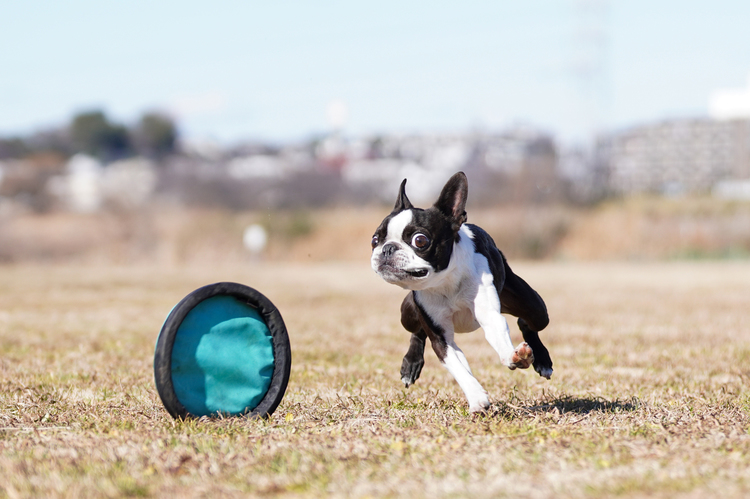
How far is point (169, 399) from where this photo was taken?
497 centimetres

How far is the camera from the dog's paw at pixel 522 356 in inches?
183

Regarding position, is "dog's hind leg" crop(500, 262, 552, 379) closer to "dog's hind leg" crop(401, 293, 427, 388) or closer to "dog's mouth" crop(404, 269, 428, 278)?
"dog's hind leg" crop(401, 293, 427, 388)

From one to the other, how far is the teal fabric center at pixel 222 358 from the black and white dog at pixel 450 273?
0.97 m

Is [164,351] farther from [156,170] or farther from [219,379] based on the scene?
[156,170]

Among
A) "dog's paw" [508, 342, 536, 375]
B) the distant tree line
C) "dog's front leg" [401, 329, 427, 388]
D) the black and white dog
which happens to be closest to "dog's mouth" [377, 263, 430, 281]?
the black and white dog

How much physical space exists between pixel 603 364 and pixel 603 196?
28.1m

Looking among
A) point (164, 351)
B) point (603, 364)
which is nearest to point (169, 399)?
point (164, 351)

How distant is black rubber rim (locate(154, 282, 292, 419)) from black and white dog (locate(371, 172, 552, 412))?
85cm

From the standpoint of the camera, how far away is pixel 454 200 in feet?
16.4

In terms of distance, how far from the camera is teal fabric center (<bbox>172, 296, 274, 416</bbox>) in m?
5.14

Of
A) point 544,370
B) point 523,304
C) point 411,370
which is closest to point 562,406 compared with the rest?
point 544,370

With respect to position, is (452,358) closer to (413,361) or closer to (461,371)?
(461,371)

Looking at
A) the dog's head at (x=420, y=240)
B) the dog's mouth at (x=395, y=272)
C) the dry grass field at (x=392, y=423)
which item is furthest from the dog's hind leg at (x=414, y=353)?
the dog's mouth at (x=395, y=272)

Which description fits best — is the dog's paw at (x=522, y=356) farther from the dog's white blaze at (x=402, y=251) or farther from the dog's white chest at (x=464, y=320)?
the dog's white blaze at (x=402, y=251)
